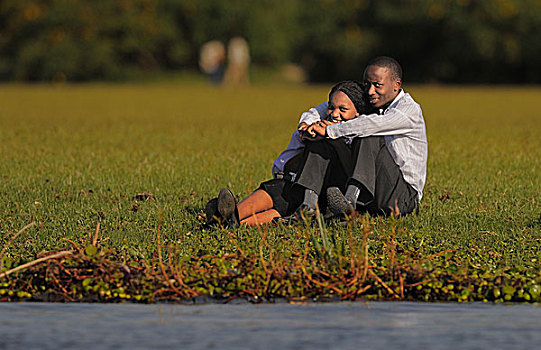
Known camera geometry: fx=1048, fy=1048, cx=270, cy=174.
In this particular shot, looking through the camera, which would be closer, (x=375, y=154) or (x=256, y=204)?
(x=375, y=154)

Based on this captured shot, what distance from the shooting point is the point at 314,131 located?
816 cm

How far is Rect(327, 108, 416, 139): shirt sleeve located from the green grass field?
0.74 metres

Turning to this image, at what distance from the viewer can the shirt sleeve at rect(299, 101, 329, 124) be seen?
28.0 feet

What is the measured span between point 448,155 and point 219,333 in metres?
9.69

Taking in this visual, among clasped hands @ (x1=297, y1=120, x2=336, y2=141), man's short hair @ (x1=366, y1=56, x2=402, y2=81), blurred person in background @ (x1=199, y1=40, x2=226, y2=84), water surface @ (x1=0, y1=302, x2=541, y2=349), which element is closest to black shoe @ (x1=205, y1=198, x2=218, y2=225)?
clasped hands @ (x1=297, y1=120, x2=336, y2=141)

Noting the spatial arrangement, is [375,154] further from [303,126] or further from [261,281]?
[261,281]

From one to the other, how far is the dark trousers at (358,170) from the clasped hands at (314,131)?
6 centimetres

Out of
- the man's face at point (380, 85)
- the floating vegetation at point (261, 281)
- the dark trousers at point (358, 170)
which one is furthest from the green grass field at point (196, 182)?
the man's face at point (380, 85)

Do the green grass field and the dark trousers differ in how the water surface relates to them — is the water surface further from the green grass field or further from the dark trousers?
the dark trousers

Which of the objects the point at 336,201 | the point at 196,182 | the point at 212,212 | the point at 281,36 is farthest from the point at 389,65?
the point at 281,36

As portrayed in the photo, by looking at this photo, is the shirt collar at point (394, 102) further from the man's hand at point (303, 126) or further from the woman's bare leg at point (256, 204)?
the woman's bare leg at point (256, 204)

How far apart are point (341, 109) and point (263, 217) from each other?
108cm

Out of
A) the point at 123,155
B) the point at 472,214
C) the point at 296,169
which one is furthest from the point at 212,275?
the point at 123,155

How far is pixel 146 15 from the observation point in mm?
61938
